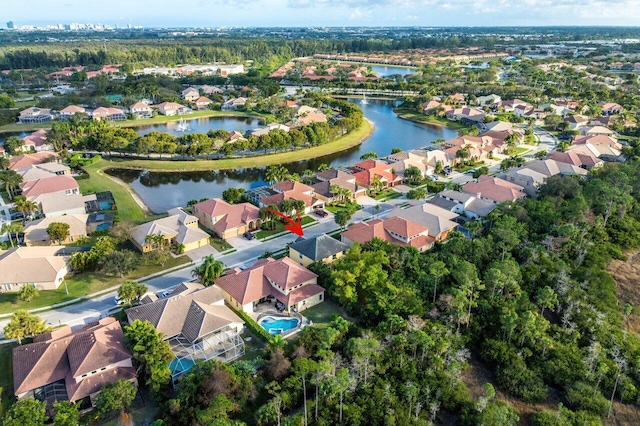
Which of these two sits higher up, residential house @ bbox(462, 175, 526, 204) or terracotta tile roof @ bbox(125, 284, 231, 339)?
terracotta tile roof @ bbox(125, 284, 231, 339)

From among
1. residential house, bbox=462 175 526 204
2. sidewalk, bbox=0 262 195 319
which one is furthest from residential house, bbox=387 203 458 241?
sidewalk, bbox=0 262 195 319

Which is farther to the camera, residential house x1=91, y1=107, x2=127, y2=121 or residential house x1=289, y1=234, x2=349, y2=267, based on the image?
residential house x1=91, y1=107, x2=127, y2=121

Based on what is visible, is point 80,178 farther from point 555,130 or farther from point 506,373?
point 555,130

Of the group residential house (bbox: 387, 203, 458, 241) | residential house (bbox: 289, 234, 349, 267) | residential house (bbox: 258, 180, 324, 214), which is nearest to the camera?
residential house (bbox: 289, 234, 349, 267)

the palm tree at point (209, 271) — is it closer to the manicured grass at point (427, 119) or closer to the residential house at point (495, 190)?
the residential house at point (495, 190)

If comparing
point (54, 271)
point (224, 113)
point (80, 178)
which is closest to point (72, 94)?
point (224, 113)

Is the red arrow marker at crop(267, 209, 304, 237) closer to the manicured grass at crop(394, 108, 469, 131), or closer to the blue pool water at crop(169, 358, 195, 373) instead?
the blue pool water at crop(169, 358, 195, 373)

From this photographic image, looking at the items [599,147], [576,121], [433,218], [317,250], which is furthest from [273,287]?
[576,121]

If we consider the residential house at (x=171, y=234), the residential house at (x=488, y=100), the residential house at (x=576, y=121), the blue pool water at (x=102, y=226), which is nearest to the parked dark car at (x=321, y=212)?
the residential house at (x=171, y=234)
